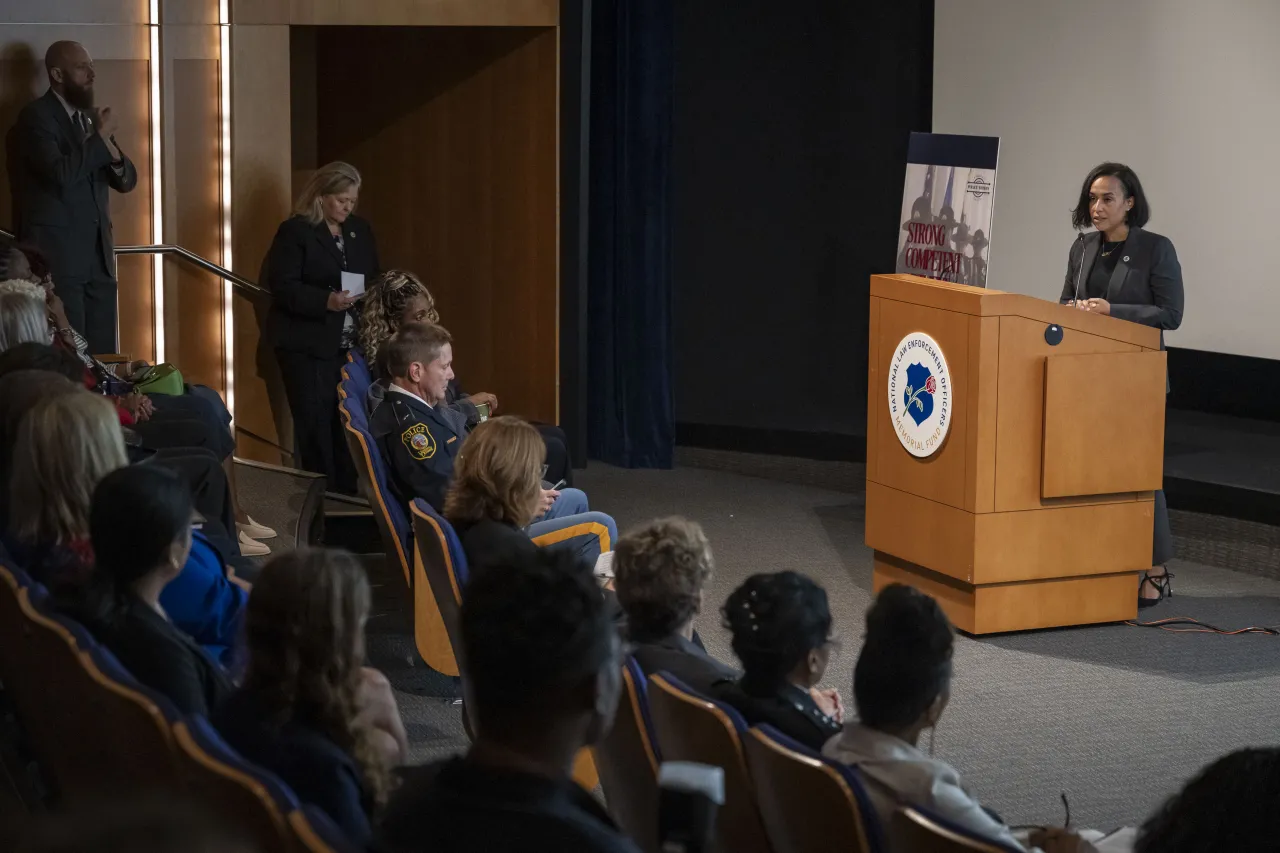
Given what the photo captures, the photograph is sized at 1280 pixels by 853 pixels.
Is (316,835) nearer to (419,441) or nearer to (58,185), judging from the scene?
(419,441)

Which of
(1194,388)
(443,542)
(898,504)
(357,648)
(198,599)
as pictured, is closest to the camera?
(357,648)

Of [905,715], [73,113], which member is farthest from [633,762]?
[73,113]

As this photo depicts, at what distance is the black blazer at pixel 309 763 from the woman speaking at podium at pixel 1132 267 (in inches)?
146

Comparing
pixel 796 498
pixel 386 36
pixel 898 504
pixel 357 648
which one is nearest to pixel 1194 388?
pixel 796 498

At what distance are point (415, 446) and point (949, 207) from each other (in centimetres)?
190

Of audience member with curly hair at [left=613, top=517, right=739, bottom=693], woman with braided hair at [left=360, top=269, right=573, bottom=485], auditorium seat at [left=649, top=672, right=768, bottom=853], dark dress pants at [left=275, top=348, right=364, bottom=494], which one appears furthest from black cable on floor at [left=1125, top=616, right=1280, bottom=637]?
dark dress pants at [left=275, top=348, right=364, bottom=494]

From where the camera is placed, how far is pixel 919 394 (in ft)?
16.5

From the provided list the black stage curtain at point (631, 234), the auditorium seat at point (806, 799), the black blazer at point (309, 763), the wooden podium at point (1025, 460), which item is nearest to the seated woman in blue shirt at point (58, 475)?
the black blazer at point (309, 763)

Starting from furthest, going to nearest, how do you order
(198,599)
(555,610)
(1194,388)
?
(1194,388)
(198,599)
(555,610)

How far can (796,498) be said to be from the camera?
23.7 ft

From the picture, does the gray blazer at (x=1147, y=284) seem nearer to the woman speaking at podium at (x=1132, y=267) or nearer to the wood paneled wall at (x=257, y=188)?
the woman speaking at podium at (x=1132, y=267)

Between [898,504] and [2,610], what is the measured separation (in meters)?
3.24

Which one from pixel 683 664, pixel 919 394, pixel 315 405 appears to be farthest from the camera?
pixel 315 405

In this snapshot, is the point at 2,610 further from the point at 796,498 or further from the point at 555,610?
the point at 796,498
